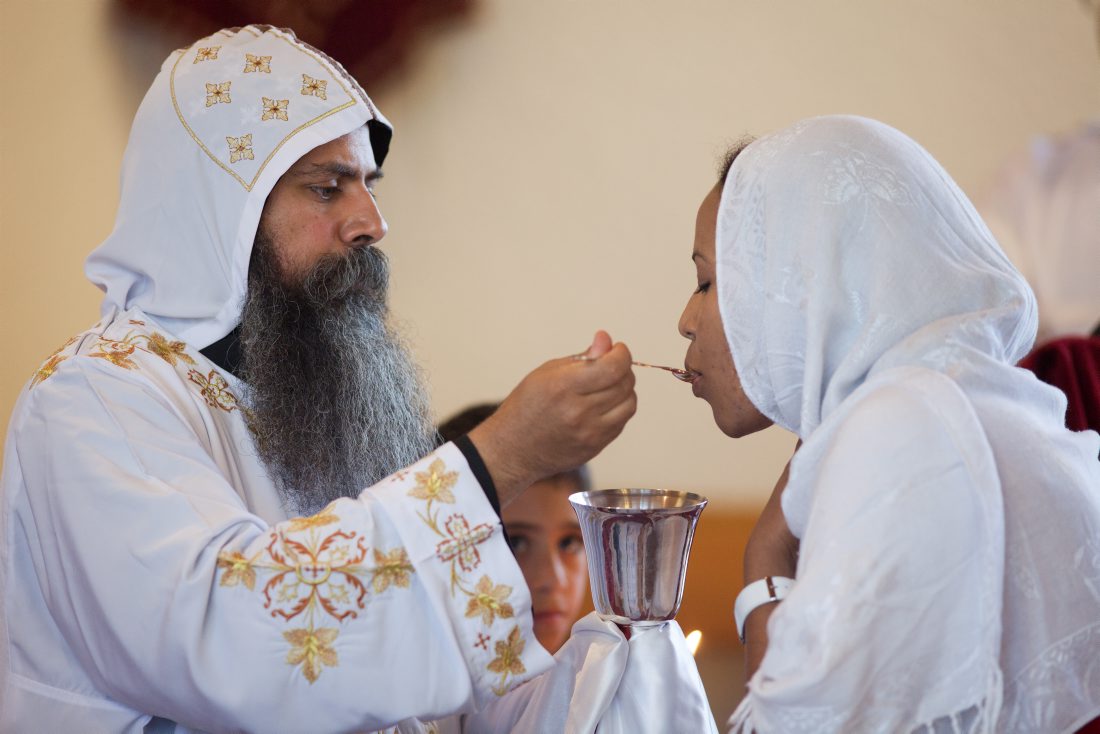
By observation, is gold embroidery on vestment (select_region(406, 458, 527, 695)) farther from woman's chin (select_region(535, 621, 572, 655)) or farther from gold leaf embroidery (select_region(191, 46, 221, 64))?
woman's chin (select_region(535, 621, 572, 655))

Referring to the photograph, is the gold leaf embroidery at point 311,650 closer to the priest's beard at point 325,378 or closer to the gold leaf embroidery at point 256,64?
the priest's beard at point 325,378

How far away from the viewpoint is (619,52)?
465 centimetres

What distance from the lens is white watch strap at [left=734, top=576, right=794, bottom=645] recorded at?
180cm

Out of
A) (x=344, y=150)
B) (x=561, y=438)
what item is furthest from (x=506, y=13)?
(x=561, y=438)

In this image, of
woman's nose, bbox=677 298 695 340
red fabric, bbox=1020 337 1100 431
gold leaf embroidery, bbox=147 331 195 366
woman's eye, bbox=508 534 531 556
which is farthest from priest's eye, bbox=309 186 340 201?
red fabric, bbox=1020 337 1100 431

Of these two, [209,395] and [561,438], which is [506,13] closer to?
[209,395]

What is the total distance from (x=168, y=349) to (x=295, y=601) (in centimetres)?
76

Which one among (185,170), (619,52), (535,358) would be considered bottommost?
(535,358)

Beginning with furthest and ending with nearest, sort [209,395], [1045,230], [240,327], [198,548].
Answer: [1045,230], [240,327], [209,395], [198,548]

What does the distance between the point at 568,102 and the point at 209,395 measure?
272 centimetres

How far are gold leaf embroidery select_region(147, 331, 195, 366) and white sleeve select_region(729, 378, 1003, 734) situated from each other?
1379 millimetres

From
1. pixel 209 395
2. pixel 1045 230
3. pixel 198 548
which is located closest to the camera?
pixel 198 548

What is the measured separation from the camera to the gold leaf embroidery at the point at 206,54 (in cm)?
260

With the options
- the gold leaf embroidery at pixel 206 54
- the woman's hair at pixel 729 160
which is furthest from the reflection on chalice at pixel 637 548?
the gold leaf embroidery at pixel 206 54
